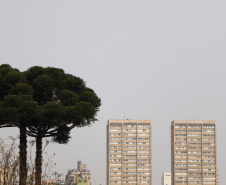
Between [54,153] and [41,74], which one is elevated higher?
[41,74]

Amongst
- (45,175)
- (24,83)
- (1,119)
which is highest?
(24,83)

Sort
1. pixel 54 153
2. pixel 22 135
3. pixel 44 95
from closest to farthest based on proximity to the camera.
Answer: pixel 54 153 < pixel 22 135 < pixel 44 95

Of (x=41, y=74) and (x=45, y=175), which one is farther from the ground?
(x=41, y=74)

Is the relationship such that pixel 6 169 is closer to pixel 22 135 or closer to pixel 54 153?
pixel 54 153

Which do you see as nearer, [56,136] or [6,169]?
[6,169]

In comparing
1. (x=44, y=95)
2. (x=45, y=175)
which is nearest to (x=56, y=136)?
(x=44, y=95)

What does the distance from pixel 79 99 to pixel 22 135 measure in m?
5.28

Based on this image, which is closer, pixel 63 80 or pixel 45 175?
pixel 45 175

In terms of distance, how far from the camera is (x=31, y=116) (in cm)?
3572

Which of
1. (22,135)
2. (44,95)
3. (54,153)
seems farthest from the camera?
(44,95)

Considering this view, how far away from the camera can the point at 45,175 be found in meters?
21.9

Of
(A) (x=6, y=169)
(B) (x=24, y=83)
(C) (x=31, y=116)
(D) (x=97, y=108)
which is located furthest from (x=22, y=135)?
(A) (x=6, y=169)

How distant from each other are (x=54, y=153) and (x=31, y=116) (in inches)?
586

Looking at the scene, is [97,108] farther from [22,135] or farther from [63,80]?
[22,135]
